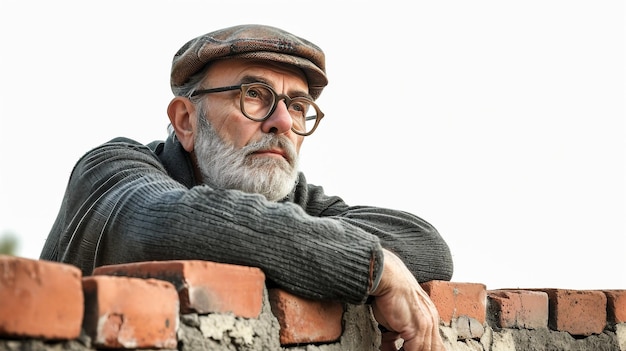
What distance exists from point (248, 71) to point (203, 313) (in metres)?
1.29

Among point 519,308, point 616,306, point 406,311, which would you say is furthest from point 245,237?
point 616,306

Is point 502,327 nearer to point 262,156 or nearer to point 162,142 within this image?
point 262,156

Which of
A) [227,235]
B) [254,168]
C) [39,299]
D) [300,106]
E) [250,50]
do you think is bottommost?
[39,299]

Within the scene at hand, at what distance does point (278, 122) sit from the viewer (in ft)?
9.62

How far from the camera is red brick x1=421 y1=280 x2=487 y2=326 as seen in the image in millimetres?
2740

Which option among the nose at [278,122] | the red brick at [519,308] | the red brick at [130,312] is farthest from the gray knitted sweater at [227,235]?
the red brick at [519,308]

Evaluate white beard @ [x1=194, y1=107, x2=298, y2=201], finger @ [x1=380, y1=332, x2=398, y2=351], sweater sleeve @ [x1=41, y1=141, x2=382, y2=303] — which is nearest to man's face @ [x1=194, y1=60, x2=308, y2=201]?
white beard @ [x1=194, y1=107, x2=298, y2=201]

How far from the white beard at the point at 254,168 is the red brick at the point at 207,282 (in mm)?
880

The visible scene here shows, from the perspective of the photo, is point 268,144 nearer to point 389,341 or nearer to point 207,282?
point 389,341

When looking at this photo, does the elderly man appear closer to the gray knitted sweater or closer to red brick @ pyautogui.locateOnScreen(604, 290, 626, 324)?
the gray knitted sweater

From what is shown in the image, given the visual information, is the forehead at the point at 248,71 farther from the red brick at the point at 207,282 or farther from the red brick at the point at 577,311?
the red brick at the point at 577,311

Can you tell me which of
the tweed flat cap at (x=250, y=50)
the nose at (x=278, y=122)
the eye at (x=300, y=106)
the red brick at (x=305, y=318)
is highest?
the tweed flat cap at (x=250, y=50)

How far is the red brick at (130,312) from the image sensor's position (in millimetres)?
1595

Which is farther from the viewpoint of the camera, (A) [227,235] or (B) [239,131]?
(B) [239,131]
